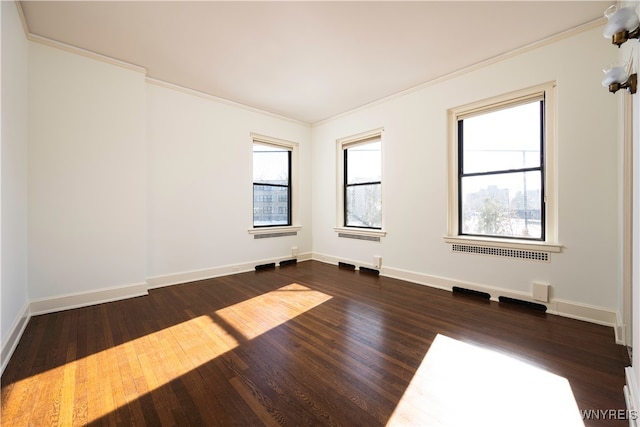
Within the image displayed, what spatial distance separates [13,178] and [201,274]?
2443 mm

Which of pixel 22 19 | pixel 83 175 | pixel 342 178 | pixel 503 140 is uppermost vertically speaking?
pixel 22 19

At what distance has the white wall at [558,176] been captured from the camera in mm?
2623

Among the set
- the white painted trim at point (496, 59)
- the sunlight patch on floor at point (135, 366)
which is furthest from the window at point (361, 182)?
the sunlight patch on floor at point (135, 366)

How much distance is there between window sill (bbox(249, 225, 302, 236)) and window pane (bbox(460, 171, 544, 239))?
317 centimetres

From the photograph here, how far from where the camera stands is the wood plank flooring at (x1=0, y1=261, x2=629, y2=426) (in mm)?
1510

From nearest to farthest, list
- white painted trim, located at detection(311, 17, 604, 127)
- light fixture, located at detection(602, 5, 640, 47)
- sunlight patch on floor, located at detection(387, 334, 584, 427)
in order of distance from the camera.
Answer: light fixture, located at detection(602, 5, 640, 47) < sunlight patch on floor, located at detection(387, 334, 584, 427) < white painted trim, located at detection(311, 17, 604, 127)

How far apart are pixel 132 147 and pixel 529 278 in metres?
5.15

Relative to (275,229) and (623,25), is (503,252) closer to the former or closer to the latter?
(623,25)

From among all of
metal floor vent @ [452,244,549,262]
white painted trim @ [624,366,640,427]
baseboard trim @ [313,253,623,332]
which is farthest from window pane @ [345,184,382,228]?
white painted trim @ [624,366,640,427]

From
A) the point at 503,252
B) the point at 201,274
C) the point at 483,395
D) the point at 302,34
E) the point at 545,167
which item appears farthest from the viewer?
the point at 201,274

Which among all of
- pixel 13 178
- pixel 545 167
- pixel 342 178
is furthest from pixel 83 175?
pixel 545 167

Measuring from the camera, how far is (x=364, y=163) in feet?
16.7

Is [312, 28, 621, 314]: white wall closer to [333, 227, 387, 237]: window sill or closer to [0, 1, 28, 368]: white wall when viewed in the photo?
[333, 227, 387, 237]: window sill

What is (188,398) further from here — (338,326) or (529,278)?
(529,278)
